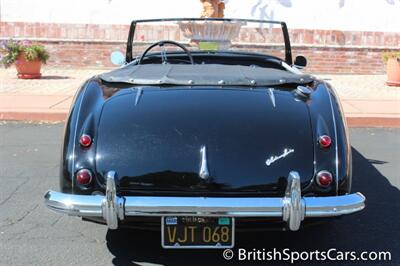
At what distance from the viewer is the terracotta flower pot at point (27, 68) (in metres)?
11.0

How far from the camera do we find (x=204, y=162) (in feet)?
9.27

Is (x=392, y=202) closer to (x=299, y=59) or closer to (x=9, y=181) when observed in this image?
(x=299, y=59)

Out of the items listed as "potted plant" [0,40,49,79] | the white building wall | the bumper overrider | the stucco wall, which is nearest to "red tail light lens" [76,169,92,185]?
the bumper overrider

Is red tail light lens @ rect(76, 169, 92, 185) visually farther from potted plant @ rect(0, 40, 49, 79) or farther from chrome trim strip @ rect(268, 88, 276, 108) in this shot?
potted plant @ rect(0, 40, 49, 79)

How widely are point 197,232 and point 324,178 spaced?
27.8 inches

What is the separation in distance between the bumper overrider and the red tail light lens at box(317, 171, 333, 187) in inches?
4.2

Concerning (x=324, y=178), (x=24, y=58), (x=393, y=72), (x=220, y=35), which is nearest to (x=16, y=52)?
Result: (x=24, y=58)

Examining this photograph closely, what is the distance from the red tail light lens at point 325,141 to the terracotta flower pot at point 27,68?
9117 millimetres

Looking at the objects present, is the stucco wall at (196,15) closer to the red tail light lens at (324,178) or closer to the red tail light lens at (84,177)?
the red tail light lens at (324,178)

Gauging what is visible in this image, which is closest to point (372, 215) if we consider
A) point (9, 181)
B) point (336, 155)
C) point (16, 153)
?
point (336, 155)

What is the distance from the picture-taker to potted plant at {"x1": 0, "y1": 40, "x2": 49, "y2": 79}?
1094cm

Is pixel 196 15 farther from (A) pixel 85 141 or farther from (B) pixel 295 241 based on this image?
(A) pixel 85 141

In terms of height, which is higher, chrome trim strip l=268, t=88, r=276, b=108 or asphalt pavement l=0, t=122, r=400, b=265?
chrome trim strip l=268, t=88, r=276, b=108

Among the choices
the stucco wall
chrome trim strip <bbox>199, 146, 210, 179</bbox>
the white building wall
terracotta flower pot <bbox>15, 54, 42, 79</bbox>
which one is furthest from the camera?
the white building wall
